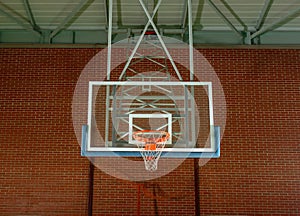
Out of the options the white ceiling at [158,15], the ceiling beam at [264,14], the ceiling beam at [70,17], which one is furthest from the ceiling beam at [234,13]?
the ceiling beam at [70,17]

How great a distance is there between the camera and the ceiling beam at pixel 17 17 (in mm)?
8648

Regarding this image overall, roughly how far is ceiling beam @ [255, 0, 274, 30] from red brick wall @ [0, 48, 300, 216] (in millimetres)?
718

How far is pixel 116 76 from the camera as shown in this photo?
9.26 metres

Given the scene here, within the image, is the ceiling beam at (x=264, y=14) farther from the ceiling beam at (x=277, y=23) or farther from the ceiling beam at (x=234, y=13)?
the ceiling beam at (x=234, y=13)

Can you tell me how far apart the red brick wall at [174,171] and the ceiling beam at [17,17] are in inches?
25.3

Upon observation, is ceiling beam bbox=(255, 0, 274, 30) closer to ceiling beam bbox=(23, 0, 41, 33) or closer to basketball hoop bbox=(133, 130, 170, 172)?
basketball hoop bbox=(133, 130, 170, 172)

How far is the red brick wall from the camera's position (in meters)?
8.41

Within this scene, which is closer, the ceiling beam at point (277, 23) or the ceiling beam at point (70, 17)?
the ceiling beam at point (277, 23)

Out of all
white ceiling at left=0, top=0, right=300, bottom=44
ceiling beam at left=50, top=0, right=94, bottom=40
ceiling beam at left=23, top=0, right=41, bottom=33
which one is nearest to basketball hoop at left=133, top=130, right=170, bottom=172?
white ceiling at left=0, top=0, right=300, bottom=44

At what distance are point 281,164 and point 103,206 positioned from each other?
4.72 meters

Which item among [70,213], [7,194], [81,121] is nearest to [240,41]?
[81,121]

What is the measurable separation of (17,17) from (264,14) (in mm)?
6679

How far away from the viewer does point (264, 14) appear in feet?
29.2

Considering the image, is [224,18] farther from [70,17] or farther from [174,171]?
[174,171]
